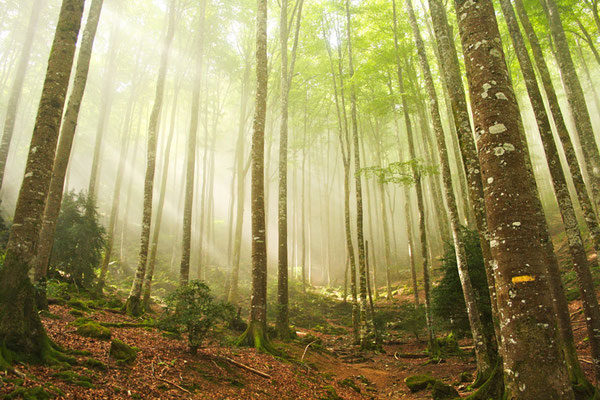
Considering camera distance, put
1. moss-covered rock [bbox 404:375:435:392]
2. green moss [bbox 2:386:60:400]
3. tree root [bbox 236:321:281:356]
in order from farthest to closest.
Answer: tree root [bbox 236:321:281:356], moss-covered rock [bbox 404:375:435:392], green moss [bbox 2:386:60:400]

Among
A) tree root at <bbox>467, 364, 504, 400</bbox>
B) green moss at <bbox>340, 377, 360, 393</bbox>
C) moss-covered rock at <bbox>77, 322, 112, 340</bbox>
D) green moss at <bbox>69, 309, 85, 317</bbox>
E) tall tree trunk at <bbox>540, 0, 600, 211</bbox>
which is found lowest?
green moss at <bbox>340, 377, 360, 393</bbox>

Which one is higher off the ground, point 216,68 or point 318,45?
point 216,68

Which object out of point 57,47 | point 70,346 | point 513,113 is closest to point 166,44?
point 57,47

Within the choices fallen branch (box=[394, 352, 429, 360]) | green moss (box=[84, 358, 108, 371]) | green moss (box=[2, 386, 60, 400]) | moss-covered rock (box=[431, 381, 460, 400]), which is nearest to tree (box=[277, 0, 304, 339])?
fallen branch (box=[394, 352, 429, 360])

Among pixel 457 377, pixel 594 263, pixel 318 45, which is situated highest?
pixel 318 45

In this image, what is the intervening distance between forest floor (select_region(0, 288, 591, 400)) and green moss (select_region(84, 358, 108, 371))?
0.07 feet

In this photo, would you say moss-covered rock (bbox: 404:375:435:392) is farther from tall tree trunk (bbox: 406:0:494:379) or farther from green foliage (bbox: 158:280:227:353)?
green foliage (bbox: 158:280:227:353)

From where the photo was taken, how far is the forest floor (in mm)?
3714

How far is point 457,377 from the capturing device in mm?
7770

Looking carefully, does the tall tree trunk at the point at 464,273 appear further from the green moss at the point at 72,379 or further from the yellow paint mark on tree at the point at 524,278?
the green moss at the point at 72,379

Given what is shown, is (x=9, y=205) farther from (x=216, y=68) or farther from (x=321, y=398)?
(x=321, y=398)

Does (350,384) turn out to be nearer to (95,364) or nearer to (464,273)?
(464,273)

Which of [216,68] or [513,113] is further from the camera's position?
[216,68]

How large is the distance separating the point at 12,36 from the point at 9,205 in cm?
1296
